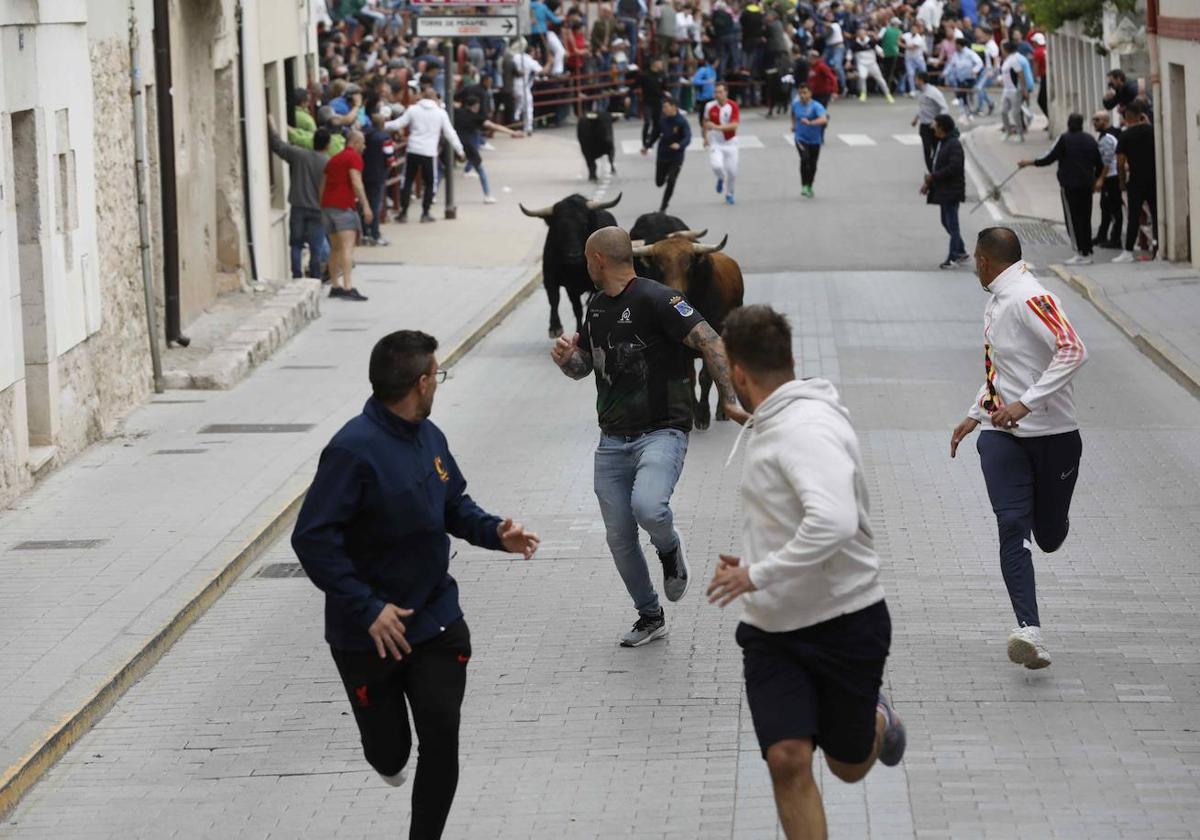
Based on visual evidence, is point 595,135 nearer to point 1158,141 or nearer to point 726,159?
point 726,159

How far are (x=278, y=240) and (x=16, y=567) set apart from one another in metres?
13.2

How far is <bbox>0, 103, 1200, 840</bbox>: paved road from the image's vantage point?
7.40 meters

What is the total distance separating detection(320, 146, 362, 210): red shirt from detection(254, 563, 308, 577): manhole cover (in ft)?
39.6

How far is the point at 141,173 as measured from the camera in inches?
688

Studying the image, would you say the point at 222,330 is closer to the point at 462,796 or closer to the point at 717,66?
the point at 462,796

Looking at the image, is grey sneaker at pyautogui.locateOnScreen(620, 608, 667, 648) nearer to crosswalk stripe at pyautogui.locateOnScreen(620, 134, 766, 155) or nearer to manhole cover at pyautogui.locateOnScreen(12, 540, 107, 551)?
manhole cover at pyautogui.locateOnScreen(12, 540, 107, 551)

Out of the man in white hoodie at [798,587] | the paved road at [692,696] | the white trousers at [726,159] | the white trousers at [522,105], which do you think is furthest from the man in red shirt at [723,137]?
the man in white hoodie at [798,587]

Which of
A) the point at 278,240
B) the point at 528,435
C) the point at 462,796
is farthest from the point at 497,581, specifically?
the point at 278,240

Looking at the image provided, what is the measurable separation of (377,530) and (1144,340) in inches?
570

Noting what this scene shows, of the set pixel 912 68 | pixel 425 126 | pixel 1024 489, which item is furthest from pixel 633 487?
pixel 912 68

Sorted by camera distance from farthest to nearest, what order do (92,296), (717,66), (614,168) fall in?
(717,66)
(614,168)
(92,296)

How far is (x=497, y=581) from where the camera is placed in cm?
1112

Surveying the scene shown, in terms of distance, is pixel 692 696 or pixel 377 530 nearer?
pixel 377 530

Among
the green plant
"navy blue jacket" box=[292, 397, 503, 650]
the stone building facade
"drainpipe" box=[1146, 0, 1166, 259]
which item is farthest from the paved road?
the green plant
